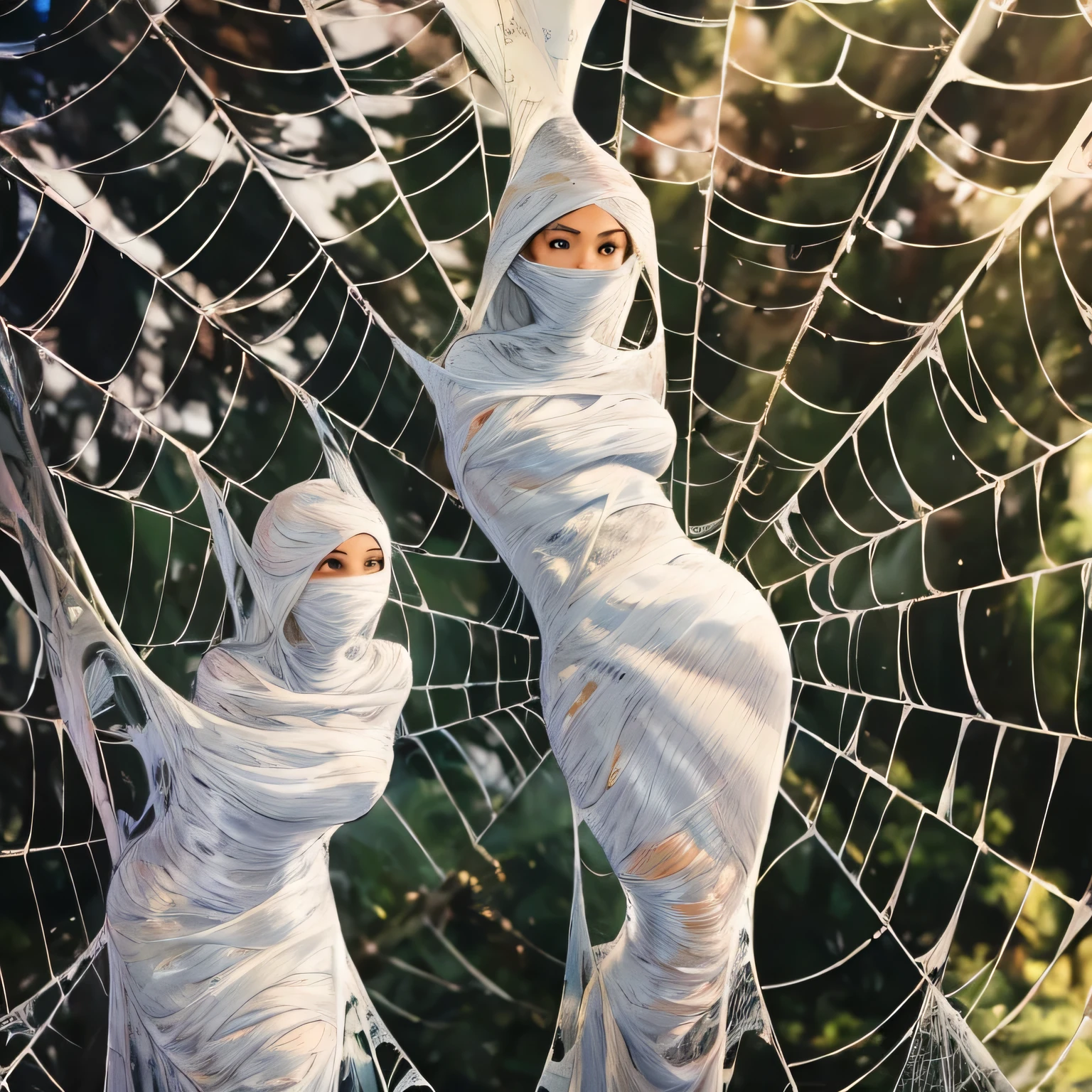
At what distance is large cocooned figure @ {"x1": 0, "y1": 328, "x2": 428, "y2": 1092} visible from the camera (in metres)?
0.73

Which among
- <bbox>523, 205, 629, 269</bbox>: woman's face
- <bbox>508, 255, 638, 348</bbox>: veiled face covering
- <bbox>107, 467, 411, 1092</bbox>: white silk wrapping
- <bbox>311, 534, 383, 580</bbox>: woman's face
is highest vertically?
<bbox>523, 205, 629, 269</bbox>: woman's face

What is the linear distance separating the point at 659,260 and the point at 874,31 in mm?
285

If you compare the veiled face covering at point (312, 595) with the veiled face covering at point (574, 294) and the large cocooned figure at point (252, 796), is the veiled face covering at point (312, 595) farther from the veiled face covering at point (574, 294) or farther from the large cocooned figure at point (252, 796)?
the veiled face covering at point (574, 294)

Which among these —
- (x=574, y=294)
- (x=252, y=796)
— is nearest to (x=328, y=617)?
(x=252, y=796)

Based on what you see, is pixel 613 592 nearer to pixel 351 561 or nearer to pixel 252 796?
pixel 351 561

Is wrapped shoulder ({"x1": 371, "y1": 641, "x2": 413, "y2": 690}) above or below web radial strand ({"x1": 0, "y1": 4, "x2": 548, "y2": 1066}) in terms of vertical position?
below

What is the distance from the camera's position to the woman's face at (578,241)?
2.40 ft

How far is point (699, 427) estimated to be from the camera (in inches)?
31.4

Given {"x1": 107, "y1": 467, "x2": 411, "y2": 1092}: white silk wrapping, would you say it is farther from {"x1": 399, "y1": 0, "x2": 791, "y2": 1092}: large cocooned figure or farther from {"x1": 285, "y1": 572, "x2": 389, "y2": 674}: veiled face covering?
{"x1": 399, "y1": 0, "x2": 791, "y2": 1092}: large cocooned figure

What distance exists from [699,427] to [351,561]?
340 mm

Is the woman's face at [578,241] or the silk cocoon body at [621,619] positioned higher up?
the woman's face at [578,241]

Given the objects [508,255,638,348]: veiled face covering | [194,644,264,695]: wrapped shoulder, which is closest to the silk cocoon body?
[508,255,638,348]: veiled face covering

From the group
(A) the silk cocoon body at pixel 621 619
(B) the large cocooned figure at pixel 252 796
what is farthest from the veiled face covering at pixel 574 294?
(B) the large cocooned figure at pixel 252 796

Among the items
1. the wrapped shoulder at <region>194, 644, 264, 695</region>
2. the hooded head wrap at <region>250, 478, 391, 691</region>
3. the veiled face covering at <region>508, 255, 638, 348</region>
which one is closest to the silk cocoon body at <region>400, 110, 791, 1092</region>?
the veiled face covering at <region>508, 255, 638, 348</region>
